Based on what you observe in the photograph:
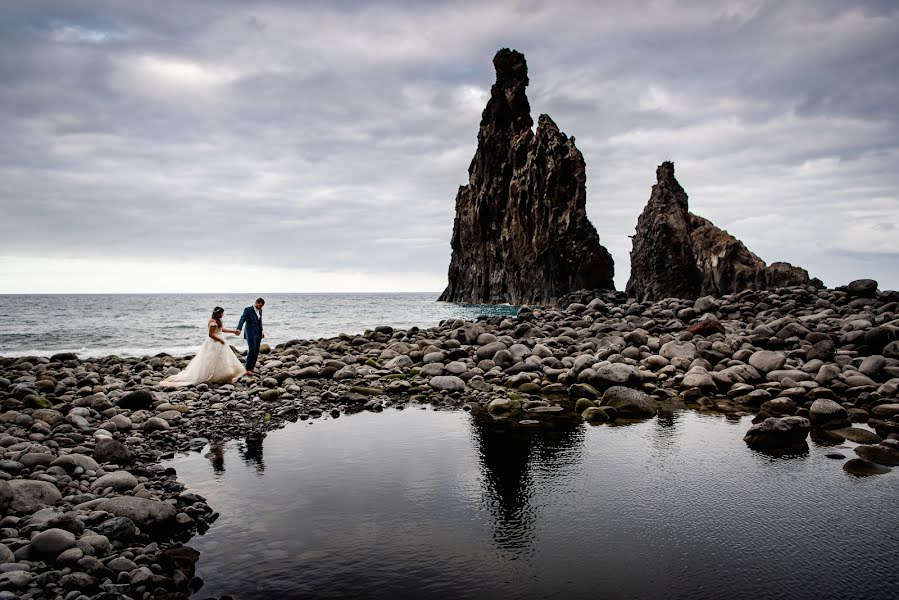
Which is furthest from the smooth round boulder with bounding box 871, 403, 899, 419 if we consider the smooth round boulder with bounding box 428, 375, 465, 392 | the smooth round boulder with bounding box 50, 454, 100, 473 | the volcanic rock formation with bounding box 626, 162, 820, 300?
the volcanic rock formation with bounding box 626, 162, 820, 300

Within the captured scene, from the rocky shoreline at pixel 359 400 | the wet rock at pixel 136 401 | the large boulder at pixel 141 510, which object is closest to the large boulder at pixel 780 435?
the rocky shoreline at pixel 359 400

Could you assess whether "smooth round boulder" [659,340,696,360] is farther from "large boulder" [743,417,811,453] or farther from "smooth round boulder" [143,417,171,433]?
"smooth round boulder" [143,417,171,433]

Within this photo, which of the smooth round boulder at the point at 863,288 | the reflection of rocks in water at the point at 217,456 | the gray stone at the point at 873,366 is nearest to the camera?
the reflection of rocks in water at the point at 217,456

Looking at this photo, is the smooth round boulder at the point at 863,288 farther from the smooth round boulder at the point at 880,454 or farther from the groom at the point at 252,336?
the groom at the point at 252,336

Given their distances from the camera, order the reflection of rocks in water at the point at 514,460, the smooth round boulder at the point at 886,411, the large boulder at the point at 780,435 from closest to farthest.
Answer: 1. the reflection of rocks in water at the point at 514,460
2. the large boulder at the point at 780,435
3. the smooth round boulder at the point at 886,411

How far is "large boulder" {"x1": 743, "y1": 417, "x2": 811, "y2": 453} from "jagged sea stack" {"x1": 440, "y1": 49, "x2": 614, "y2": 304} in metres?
62.1

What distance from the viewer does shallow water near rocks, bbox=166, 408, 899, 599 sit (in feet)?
16.4

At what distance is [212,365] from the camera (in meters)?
14.3

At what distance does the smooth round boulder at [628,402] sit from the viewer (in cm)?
1205

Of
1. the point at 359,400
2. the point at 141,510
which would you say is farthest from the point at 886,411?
the point at 141,510

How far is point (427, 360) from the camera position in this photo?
17.1 meters

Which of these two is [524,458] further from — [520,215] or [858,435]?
[520,215]

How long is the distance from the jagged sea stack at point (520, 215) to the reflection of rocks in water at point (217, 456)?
64596 mm

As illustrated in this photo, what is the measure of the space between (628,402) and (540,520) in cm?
659
